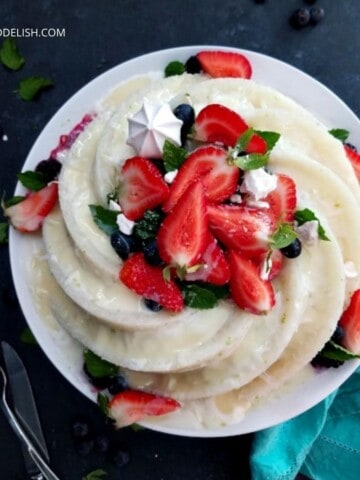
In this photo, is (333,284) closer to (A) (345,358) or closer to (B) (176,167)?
(A) (345,358)

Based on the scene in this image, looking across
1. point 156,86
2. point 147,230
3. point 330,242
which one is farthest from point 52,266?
point 330,242

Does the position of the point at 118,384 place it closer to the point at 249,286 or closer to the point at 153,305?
the point at 153,305

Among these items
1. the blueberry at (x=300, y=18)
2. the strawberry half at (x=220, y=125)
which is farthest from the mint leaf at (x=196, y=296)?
the blueberry at (x=300, y=18)

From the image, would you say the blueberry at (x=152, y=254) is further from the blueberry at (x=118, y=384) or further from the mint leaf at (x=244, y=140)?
the blueberry at (x=118, y=384)

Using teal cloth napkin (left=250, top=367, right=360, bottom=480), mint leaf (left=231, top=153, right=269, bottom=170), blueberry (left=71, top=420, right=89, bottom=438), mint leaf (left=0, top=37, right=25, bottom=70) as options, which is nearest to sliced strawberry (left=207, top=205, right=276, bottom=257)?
mint leaf (left=231, top=153, right=269, bottom=170)

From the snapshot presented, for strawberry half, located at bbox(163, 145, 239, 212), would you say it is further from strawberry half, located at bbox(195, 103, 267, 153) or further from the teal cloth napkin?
the teal cloth napkin
